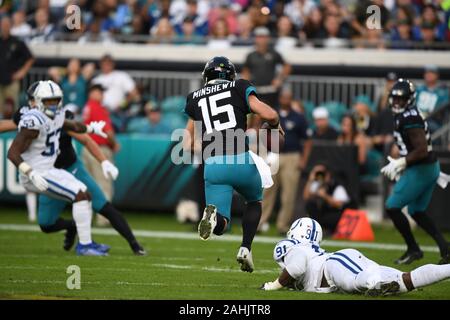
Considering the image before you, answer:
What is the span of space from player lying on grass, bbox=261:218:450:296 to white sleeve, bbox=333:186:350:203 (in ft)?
21.3

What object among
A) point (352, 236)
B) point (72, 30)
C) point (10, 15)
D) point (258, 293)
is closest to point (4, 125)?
point (258, 293)

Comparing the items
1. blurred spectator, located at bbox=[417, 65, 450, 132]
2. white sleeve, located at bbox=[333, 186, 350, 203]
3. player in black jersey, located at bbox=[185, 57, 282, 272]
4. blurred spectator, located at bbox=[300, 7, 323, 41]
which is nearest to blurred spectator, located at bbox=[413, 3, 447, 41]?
blurred spectator, located at bbox=[417, 65, 450, 132]

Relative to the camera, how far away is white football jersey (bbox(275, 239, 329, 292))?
26.8 feet

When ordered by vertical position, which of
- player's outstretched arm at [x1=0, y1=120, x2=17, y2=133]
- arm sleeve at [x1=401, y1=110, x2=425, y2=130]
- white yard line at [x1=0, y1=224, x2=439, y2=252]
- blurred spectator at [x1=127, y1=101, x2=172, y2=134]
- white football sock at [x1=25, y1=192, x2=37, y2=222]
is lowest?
white football sock at [x1=25, y1=192, x2=37, y2=222]

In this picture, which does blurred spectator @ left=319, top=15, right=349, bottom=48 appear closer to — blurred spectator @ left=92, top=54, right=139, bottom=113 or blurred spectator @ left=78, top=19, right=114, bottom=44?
blurred spectator @ left=92, top=54, right=139, bottom=113

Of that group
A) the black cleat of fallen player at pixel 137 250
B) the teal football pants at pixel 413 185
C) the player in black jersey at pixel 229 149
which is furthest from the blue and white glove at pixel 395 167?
the black cleat of fallen player at pixel 137 250

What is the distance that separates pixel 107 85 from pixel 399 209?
25.0ft

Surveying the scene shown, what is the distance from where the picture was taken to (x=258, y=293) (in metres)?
8.31

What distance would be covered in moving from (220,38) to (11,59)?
3.61 m

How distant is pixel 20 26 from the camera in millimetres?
19703

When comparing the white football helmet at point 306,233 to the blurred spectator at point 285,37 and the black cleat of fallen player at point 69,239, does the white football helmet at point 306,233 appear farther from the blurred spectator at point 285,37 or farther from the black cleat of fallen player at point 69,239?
the blurred spectator at point 285,37

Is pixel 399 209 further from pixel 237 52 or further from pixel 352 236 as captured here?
pixel 237 52

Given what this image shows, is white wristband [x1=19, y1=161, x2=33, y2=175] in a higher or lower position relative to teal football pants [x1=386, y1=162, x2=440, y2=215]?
higher

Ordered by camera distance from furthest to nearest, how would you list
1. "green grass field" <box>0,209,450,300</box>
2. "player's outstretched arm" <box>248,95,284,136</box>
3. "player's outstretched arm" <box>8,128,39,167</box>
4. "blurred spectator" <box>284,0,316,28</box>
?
"blurred spectator" <box>284,0,316,28</box>, "player's outstretched arm" <box>8,128,39,167</box>, "player's outstretched arm" <box>248,95,284,136</box>, "green grass field" <box>0,209,450,300</box>
